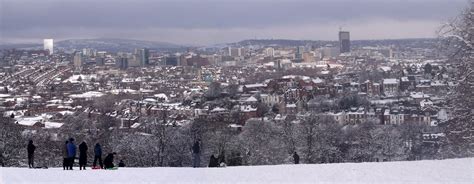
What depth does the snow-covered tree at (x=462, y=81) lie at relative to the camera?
→ 22.1 metres

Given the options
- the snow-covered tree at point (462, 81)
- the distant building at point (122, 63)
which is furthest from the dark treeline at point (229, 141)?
the distant building at point (122, 63)

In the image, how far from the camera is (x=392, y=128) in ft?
148

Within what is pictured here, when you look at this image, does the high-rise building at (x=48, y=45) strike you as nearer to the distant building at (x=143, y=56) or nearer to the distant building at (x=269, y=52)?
the distant building at (x=143, y=56)

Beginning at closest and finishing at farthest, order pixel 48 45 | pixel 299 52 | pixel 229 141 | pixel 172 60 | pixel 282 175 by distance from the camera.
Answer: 1. pixel 282 175
2. pixel 229 141
3. pixel 48 45
4. pixel 172 60
5. pixel 299 52

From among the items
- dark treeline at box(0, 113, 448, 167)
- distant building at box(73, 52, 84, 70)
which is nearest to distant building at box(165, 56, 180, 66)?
distant building at box(73, 52, 84, 70)

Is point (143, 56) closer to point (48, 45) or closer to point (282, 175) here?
point (48, 45)

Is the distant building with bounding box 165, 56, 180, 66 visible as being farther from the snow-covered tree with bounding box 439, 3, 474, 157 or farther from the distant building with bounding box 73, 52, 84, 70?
the snow-covered tree with bounding box 439, 3, 474, 157

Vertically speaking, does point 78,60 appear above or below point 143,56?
below

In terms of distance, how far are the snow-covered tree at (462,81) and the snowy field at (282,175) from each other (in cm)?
673

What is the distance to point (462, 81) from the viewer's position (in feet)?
74.1

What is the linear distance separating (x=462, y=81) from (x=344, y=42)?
5320 cm

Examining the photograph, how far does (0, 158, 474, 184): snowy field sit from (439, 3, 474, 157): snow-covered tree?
265 inches

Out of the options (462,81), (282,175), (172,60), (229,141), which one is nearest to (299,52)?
(172,60)

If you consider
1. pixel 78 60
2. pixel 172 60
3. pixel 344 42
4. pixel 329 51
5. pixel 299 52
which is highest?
pixel 344 42
